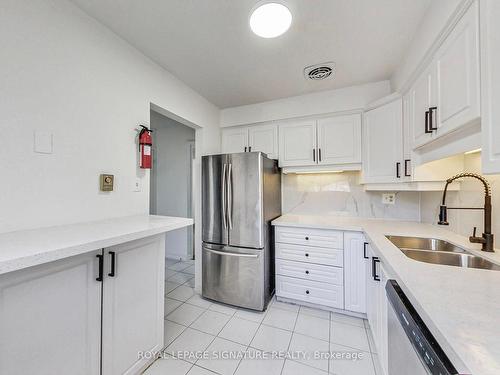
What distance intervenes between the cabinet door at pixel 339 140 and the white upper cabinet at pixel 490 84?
140 centimetres

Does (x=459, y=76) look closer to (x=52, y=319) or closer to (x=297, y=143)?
(x=297, y=143)

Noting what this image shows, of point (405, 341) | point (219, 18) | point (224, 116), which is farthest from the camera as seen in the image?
point (224, 116)

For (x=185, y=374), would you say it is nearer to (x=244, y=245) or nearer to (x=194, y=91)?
(x=244, y=245)

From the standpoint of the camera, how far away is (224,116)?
9.37 ft

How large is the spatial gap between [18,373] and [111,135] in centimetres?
129

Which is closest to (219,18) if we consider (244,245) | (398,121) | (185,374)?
(398,121)

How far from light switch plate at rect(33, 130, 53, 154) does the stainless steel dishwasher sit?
6.04 ft

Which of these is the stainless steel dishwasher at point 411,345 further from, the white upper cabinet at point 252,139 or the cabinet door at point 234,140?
the cabinet door at point 234,140

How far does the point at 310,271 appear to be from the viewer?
7.00 ft

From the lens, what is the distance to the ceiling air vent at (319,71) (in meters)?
1.90

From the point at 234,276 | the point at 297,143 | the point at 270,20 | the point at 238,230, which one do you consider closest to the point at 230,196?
the point at 238,230

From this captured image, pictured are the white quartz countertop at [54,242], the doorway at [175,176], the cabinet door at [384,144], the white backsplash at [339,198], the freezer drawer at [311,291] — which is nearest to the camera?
the white quartz countertop at [54,242]

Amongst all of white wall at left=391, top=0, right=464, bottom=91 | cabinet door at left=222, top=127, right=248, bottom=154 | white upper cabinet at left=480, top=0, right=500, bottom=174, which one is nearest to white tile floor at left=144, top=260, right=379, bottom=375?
white upper cabinet at left=480, top=0, right=500, bottom=174

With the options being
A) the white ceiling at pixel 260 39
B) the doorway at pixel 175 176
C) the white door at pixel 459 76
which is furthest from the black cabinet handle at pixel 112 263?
the doorway at pixel 175 176
